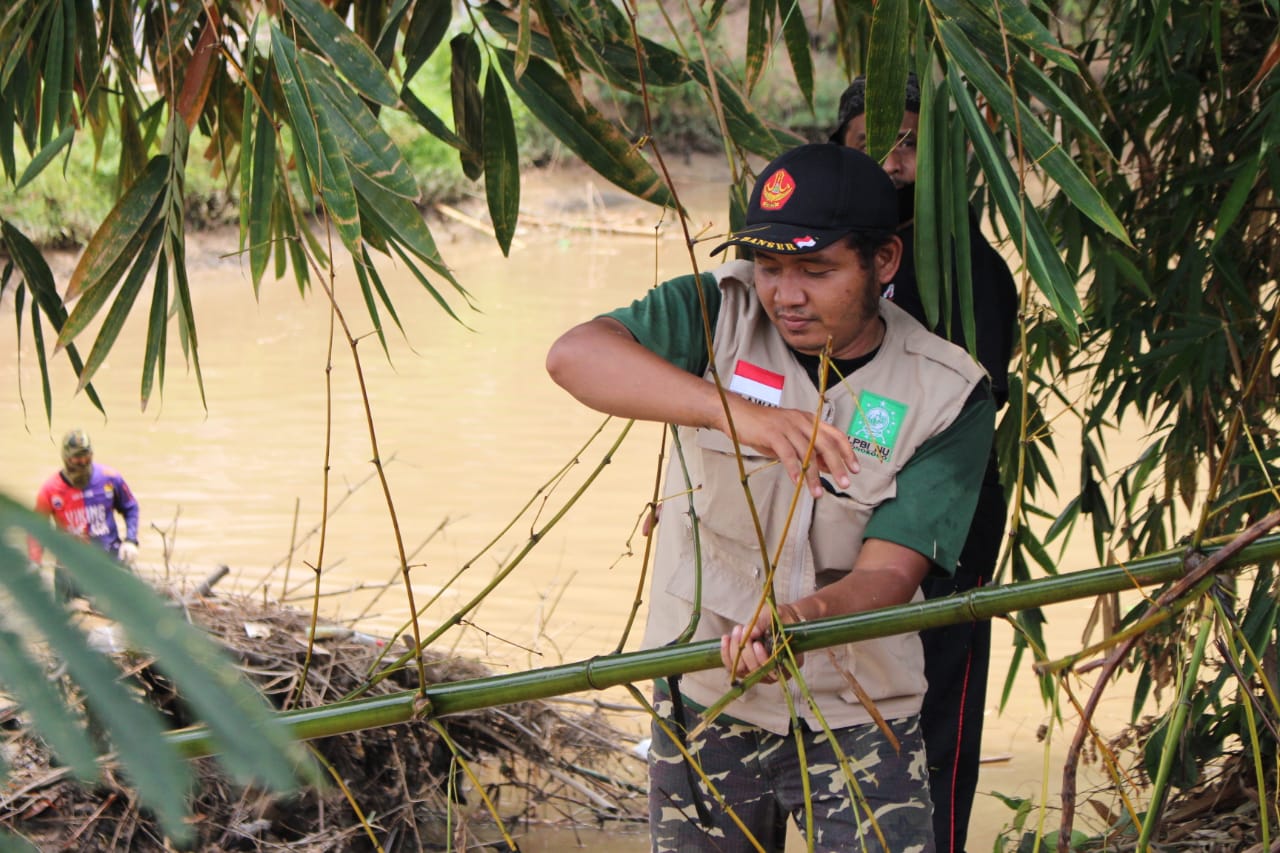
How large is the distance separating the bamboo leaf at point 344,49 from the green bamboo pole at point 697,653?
861 millimetres

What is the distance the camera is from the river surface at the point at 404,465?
5367mm

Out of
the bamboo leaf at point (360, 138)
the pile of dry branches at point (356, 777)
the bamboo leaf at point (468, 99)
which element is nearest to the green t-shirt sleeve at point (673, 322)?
the bamboo leaf at point (360, 138)

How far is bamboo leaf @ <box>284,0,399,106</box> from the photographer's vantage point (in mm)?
1919

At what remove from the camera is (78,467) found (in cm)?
527

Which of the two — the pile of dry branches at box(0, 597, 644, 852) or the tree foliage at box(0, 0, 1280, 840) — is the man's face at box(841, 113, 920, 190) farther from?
the pile of dry branches at box(0, 597, 644, 852)

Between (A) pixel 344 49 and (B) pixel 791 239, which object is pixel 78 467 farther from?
(B) pixel 791 239

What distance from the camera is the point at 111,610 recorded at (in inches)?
14.3

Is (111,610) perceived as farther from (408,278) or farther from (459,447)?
(408,278)

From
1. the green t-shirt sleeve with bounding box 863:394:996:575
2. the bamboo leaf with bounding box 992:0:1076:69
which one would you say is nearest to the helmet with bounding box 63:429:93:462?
the green t-shirt sleeve with bounding box 863:394:996:575

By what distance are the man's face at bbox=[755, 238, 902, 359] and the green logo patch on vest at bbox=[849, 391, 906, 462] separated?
8 cm

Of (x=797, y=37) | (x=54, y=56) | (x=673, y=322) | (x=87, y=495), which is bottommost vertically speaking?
(x=87, y=495)

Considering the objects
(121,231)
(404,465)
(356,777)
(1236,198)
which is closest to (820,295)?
(121,231)

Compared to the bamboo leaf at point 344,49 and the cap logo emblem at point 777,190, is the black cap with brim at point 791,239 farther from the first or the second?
the bamboo leaf at point 344,49

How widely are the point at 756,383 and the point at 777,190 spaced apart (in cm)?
26
